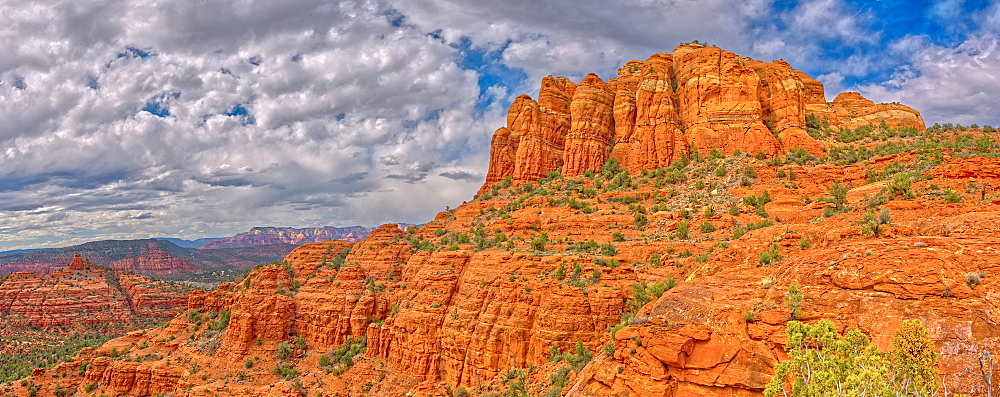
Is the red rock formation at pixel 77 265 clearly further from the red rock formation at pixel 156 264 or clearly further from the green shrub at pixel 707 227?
the green shrub at pixel 707 227

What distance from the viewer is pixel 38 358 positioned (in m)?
57.8

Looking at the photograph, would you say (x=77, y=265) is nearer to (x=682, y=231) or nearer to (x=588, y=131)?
(x=588, y=131)

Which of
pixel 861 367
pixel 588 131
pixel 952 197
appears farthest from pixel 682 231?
pixel 588 131

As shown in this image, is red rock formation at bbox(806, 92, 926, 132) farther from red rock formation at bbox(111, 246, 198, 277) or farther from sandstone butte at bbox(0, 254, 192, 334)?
red rock formation at bbox(111, 246, 198, 277)

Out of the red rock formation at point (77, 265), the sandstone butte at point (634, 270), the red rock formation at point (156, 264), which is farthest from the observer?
the red rock formation at point (156, 264)

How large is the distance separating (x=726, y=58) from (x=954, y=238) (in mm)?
42971

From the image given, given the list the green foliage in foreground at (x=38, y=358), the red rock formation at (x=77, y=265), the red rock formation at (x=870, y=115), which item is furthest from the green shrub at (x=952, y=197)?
the red rock formation at (x=77, y=265)

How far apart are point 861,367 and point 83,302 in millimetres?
99280

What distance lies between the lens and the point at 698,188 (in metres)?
45.8

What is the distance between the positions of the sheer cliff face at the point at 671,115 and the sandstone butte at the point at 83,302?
5843 centimetres

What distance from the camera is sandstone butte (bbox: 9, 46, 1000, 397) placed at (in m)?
16.2

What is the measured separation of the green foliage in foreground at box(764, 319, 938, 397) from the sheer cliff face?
40793mm

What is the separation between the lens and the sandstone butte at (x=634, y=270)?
16.2m

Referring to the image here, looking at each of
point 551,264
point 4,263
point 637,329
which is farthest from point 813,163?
point 4,263
